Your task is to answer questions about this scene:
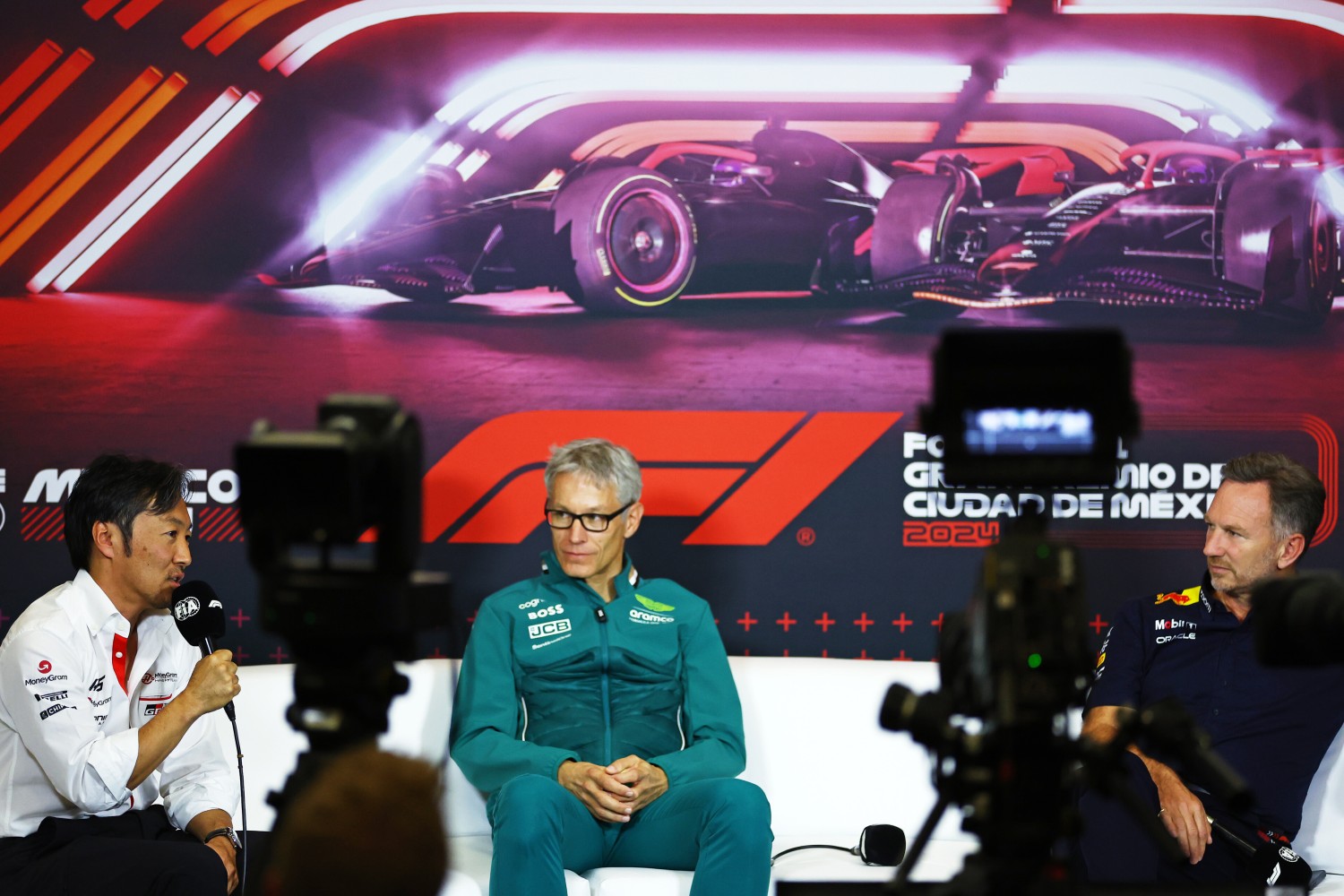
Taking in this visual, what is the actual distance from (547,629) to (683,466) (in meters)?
0.82

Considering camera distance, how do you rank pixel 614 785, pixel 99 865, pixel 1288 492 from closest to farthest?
pixel 99 865 < pixel 614 785 < pixel 1288 492

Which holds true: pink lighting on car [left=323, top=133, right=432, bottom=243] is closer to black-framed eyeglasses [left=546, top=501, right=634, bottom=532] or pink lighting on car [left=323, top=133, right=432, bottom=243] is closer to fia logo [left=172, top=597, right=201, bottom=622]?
black-framed eyeglasses [left=546, top=501, right=634, bottom=532]

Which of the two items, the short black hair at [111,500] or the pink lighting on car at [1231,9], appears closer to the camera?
the short black hair at [111,500]

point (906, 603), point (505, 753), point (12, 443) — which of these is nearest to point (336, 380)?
point (12, 443)

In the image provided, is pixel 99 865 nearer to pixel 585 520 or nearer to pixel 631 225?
→ pixel 585 520

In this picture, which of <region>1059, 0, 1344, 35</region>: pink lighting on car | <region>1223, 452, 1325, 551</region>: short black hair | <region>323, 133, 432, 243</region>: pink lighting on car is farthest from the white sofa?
<region>1059, 0, 1344, 35</region>: pink lighting on car

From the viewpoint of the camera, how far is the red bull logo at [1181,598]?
11.1 feet

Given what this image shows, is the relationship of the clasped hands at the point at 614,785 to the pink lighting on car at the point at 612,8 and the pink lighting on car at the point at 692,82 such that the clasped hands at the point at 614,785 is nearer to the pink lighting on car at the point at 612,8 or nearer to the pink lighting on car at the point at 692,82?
the pink lighting on car at the point at 692,82

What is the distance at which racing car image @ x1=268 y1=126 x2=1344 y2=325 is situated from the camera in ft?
13.2

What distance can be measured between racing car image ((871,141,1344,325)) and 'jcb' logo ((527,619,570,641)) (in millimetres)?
1389

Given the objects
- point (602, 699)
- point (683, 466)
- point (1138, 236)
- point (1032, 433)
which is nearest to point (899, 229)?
point (1138, 236)

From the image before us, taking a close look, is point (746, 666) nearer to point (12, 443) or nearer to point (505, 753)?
point (505, 753)

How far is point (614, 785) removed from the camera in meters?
3.08

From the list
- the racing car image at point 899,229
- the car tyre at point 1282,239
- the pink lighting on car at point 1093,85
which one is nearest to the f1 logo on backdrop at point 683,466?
the racing car image at point 899,229
